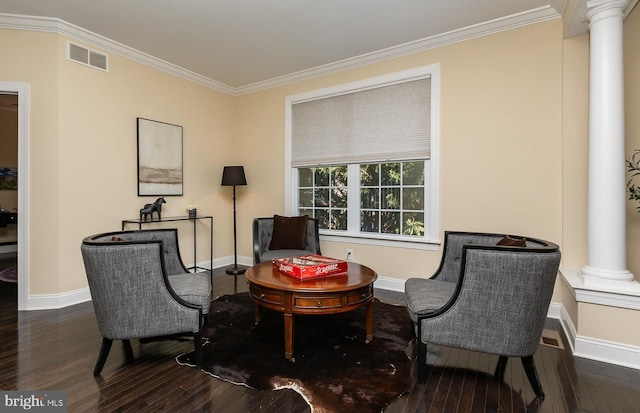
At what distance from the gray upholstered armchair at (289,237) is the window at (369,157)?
372 mm

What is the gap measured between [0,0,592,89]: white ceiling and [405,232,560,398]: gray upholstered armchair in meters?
2.44

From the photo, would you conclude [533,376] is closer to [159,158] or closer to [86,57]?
[159,158]

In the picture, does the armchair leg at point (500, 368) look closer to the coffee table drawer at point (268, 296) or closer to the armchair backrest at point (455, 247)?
the armchair backrest at point (455, 247)

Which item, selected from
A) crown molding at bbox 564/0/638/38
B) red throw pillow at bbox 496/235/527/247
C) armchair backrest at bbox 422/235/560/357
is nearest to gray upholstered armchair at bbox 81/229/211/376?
armchair backrest at bbox 422/235/560/357

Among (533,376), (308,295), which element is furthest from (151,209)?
(533,376)

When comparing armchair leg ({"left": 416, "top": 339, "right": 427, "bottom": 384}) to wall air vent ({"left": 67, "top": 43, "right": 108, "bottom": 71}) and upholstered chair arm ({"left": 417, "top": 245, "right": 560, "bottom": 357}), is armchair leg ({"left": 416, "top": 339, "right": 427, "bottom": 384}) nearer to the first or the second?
upholstered chair arm ({"left": 417, "top": 245, "right": 560, "bottom": 357})

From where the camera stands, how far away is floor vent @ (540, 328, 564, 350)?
2547mm

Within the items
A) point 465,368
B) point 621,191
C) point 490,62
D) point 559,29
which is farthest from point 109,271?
point 559,29

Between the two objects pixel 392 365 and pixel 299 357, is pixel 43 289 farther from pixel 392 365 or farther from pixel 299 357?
pixel 392 365

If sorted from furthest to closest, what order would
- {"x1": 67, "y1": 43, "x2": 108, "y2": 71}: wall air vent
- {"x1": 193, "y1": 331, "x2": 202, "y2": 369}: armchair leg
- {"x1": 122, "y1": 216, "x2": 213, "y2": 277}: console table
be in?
{"x1": 122, "y1": 216, "x2": 213, "y2": 277}: console table
{"x1": 67, "y1": 43, "x2": 108, "y2": 71}: wall air vent
{"x1": 193, "y1": 331, "x2": 202, "y2": 369}: armchair leg

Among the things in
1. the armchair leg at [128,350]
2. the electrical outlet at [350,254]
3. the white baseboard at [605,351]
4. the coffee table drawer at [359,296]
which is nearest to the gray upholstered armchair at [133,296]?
the armchair leg at [128,350]

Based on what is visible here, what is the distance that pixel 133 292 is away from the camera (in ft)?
6.72

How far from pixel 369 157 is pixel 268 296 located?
2.38m

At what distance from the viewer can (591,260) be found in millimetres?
2551
